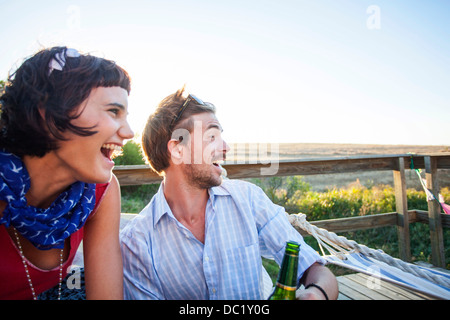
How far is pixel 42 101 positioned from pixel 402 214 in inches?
171

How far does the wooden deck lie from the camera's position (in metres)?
2.03

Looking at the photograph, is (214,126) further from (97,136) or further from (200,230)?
(97,136)

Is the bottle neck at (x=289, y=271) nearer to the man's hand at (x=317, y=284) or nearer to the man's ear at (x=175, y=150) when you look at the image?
the man's hand at (x=317, y=284)

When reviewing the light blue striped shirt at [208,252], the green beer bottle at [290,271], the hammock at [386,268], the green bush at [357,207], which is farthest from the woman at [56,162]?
the green bush at [357,207]

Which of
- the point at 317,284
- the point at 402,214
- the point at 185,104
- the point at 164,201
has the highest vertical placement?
the point at 185,104

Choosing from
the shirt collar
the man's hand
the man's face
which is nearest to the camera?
the man's hand

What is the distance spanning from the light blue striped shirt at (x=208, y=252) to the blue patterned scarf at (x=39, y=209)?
1.02ft

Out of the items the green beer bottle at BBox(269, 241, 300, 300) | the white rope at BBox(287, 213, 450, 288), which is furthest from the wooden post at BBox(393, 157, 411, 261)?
the green beer bottle at BBox(269, 241, 300, 300)

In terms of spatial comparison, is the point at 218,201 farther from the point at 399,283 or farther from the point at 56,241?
the point at 399,283

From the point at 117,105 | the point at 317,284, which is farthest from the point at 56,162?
the point at 317,284

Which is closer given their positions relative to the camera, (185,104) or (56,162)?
(56,162)

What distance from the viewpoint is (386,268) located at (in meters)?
1.84

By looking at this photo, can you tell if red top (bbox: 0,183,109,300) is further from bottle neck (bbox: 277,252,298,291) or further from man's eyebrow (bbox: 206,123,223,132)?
bottle neck (bbox: 277,252,298,291)

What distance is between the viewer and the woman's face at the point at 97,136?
1.12 meters
